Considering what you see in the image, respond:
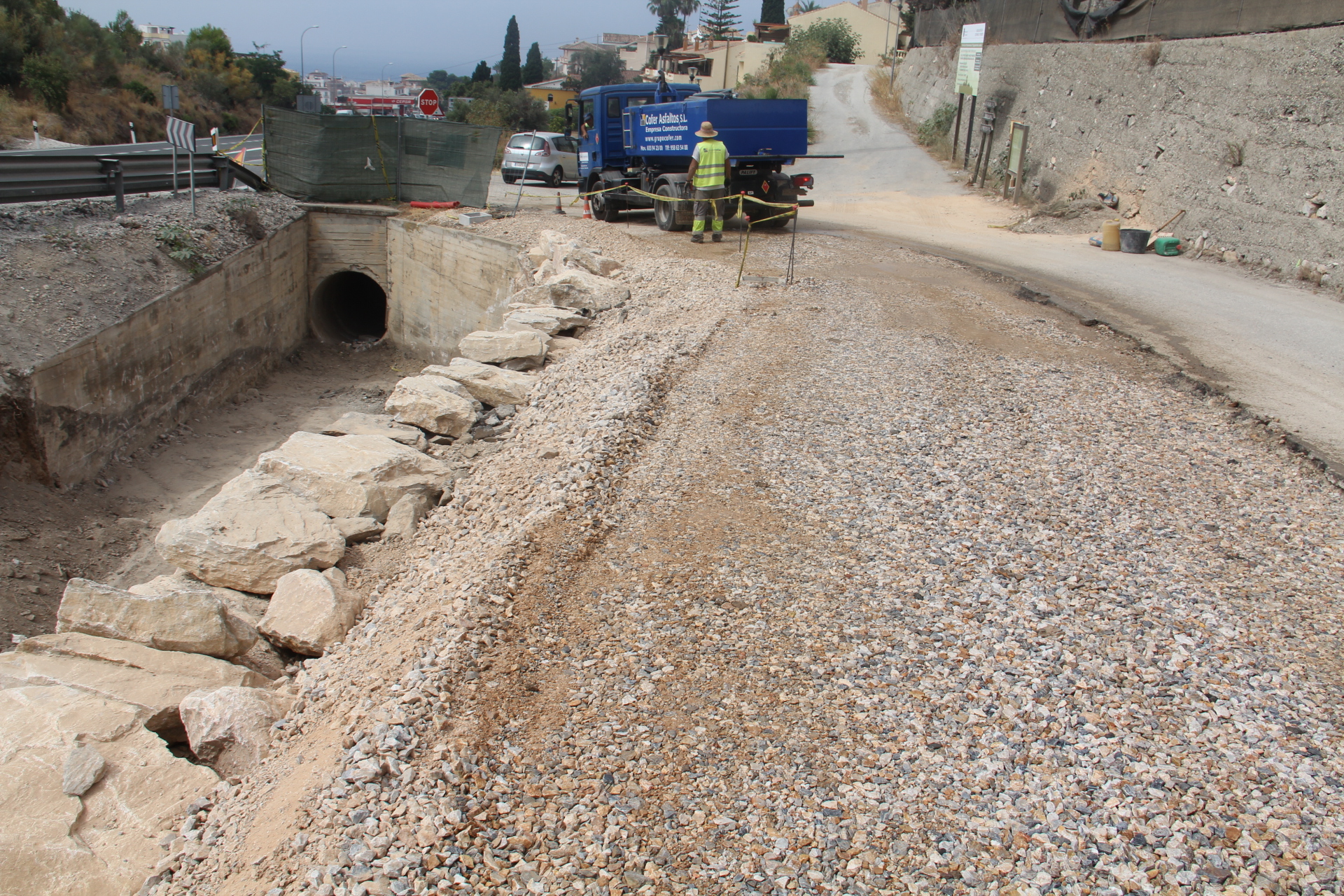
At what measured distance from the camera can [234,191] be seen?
16656 millimetres

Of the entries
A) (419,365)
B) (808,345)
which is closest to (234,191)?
(419,365)

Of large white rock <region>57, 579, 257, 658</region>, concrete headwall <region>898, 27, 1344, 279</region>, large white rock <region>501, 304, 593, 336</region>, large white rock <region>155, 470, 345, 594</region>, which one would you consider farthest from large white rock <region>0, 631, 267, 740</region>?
concrete headwall <region>898, 27, 1344, 279</region>

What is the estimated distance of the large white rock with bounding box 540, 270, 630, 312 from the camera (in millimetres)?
11500

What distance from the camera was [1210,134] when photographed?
51.9 ft

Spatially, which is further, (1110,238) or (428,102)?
(428,102)

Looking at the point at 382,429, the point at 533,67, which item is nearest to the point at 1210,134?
the point at 382,429

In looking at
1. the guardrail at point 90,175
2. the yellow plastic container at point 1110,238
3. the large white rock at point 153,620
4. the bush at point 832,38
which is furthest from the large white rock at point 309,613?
the bush at point 832,38

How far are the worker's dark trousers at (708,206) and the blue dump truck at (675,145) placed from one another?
61 centimetres

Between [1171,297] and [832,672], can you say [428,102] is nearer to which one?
[1171,297]

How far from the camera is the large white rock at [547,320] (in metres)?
10.8

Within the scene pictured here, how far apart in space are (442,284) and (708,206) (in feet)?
17.8

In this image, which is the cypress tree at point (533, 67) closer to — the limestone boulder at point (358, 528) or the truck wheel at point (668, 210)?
the truck wheel at point (668, 210)

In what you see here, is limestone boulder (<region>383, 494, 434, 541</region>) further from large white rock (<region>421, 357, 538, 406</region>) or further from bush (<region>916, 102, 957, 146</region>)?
bush (<region>916, 102, 957, 146</region>)

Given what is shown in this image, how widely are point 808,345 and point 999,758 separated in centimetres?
592
